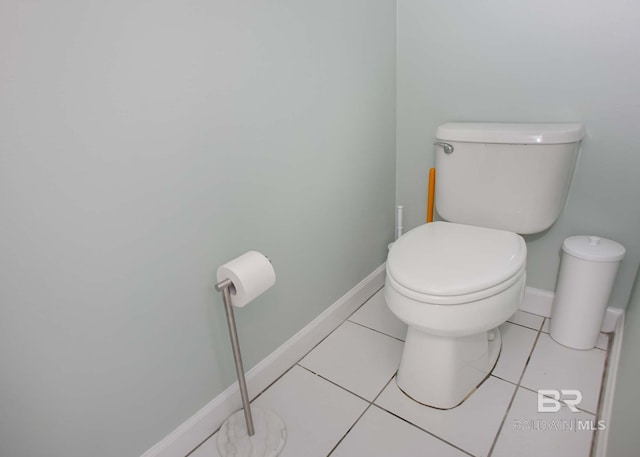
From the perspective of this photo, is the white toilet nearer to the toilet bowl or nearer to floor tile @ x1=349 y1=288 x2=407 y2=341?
the toilet bowl

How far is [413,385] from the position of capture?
3.49ft

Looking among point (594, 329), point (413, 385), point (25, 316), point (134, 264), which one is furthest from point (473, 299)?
point (25, 316)

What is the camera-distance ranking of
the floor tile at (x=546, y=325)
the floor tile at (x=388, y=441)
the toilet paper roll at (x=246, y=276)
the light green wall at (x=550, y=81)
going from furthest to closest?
the floor tile at (x=546, y=325) < the light green wall at (x=550, y=81) < the floor tile at (x=388, y=441) < the toilet paper roll at (x=246, y=276)

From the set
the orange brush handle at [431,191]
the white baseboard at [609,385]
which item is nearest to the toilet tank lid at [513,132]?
the orange brush handle at [431,191]

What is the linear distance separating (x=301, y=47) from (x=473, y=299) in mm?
824

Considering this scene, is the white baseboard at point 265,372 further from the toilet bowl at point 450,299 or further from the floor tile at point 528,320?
the floor tile at point 528,320

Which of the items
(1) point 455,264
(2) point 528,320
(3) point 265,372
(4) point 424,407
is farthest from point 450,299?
(2) point 528,320

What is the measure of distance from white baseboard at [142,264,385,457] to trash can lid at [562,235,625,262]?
73cm

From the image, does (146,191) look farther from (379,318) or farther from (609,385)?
(609,385)

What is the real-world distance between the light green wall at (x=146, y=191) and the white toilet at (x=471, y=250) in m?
0.39

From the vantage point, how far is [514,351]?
1.22 metres

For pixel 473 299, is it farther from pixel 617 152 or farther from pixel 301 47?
pixel 301 47

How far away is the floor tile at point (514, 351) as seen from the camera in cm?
114

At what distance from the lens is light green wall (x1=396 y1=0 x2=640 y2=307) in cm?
103
